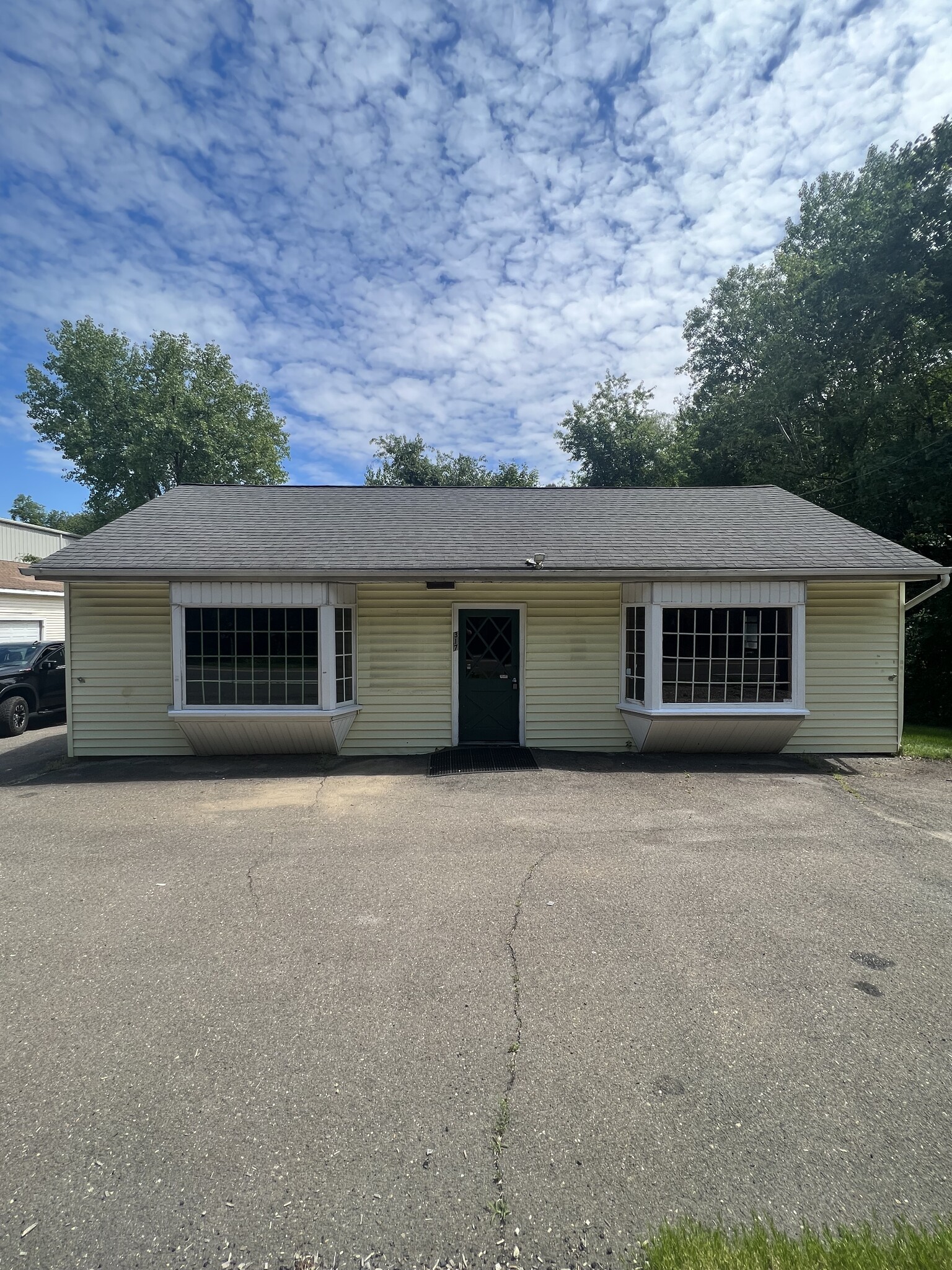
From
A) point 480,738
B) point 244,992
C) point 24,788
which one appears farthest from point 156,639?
point 244,992

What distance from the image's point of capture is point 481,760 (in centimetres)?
810

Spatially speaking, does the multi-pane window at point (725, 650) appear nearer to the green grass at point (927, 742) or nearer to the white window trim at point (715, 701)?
the white window trim at point (715, 701)

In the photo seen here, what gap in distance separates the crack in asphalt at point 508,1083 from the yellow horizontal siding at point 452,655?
4730 millimetres

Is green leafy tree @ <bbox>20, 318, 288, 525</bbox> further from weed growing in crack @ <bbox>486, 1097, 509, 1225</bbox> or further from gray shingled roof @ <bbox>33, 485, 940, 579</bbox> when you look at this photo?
weed growing in crack @ <bbox>486, 1097, 509, 1225</bbox>

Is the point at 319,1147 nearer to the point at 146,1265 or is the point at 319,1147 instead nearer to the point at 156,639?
the point at 146,1265

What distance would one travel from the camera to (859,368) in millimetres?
17125

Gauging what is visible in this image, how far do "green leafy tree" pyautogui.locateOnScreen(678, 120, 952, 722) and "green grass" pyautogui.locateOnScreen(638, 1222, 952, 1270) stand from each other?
47.0ft

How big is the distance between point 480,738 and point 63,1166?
6.92 metres

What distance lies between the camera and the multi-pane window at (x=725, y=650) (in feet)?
26.8

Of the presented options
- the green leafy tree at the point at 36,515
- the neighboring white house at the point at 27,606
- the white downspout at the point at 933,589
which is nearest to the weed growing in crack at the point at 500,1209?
the white downspout at the point at 933,589

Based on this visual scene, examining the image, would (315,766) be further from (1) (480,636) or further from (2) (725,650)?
(2) (725,650)

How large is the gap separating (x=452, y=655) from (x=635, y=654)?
2.62m

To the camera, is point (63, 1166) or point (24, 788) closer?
point (63, 1166)

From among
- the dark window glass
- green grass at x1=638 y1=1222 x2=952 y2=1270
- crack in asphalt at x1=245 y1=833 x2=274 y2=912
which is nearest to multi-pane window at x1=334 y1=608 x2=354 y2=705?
crack in asphalt at x1=245 y1=833 x2=274 y2=912
